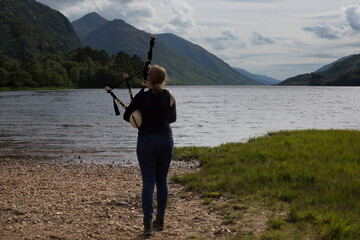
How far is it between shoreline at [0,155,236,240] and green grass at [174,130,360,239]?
1405 millimetres

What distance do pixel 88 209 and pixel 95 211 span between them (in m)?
0.31

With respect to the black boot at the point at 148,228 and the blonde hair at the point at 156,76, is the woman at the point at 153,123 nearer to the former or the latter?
the blonde hair at the point at 156,76

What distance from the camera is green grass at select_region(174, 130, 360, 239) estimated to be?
7.76 meters

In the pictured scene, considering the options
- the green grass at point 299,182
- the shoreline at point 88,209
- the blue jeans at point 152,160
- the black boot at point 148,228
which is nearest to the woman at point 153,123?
the blue jeans at point 152,160

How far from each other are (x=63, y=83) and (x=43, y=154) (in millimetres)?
175944

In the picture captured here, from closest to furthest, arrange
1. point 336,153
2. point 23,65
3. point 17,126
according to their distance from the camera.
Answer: point 336,153
point 17,126
point 23,65

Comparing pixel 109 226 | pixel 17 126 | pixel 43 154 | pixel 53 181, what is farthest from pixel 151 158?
pixel 17 126

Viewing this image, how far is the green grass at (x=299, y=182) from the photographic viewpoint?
7.76m

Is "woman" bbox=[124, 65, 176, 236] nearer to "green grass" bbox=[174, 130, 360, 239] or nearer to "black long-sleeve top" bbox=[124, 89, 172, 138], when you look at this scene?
"black long-sleeve top" bbox=[124, 89, 172, 138]

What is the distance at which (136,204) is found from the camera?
10.3 meters

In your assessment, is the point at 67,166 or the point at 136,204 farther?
the point at 67,166

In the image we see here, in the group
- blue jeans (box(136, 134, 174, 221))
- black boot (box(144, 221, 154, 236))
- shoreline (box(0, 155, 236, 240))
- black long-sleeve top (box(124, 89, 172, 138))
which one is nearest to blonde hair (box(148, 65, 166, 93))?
black long-sleeve top (box(124, 89, 172, 138))

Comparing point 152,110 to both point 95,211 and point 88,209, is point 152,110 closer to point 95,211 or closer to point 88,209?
point 95,211

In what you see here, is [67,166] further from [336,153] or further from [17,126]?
[17,126]
